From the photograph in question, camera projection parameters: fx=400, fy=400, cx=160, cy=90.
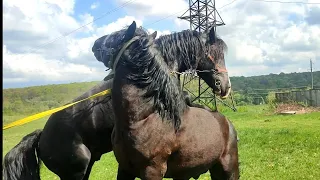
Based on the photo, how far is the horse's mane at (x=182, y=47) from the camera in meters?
4.51


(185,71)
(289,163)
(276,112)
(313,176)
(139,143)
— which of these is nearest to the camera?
(139,143)

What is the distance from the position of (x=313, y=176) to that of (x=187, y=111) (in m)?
5.26

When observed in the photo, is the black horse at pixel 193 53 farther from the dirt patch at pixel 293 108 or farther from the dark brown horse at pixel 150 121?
the dirt patch at pixel 293 108

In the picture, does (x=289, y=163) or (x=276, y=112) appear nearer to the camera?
(x=289, y=163)

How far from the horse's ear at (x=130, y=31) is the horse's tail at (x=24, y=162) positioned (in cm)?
212

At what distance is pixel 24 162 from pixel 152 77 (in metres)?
2.33

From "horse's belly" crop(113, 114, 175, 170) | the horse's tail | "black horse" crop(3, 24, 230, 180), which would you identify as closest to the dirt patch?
"black horse" crop(3, 24, 230, 180)

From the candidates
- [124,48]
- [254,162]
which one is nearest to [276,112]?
[254,162]

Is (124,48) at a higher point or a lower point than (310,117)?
higher

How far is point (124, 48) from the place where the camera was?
3922mm

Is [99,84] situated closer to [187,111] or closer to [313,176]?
[187,111]

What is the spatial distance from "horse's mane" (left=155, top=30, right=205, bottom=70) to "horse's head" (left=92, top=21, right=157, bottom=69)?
0.32 metres

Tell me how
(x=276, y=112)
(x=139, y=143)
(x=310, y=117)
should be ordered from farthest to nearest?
(x=276, y=112), (x=310, y=117), (x=139, y=143)

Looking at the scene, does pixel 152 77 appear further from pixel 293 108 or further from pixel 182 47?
pixel 293 108
